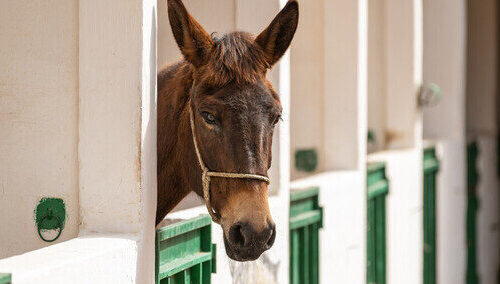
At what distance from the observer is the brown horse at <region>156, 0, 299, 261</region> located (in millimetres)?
2990

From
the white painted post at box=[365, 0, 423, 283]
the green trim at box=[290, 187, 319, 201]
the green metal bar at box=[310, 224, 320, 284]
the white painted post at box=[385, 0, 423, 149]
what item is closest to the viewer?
the green trim at box=[290, 187, 319, 201]

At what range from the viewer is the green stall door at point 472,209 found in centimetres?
1016

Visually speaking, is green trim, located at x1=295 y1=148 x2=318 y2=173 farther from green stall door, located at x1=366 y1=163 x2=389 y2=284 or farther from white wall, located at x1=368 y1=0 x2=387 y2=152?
white wall, located at x1=368 y1=0 x2=387 y2=152

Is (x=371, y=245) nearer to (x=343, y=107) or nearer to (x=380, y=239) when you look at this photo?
(x=380, y=239)

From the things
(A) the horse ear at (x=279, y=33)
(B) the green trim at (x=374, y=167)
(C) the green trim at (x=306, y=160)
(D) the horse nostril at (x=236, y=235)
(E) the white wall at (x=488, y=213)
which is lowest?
(E) the white wall at (x=488, y=213)

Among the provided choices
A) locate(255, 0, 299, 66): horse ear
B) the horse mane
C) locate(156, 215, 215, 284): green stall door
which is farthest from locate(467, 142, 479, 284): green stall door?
the horse mane

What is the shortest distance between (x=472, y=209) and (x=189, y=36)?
7.81m

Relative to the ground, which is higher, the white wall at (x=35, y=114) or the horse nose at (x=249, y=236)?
the white wall at (x=35, y=114)

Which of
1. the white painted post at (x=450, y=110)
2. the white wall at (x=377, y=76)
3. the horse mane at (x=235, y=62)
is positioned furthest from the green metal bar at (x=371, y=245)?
the horse mane at (x=235, y=62)

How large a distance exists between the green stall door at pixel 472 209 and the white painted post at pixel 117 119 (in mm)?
7501

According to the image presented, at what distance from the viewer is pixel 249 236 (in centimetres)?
290

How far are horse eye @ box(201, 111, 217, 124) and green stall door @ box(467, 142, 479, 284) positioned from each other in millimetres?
7511

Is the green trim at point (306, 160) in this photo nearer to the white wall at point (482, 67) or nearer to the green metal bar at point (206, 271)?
the green metal bar at point (206, 271)

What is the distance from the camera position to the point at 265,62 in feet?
11.0
